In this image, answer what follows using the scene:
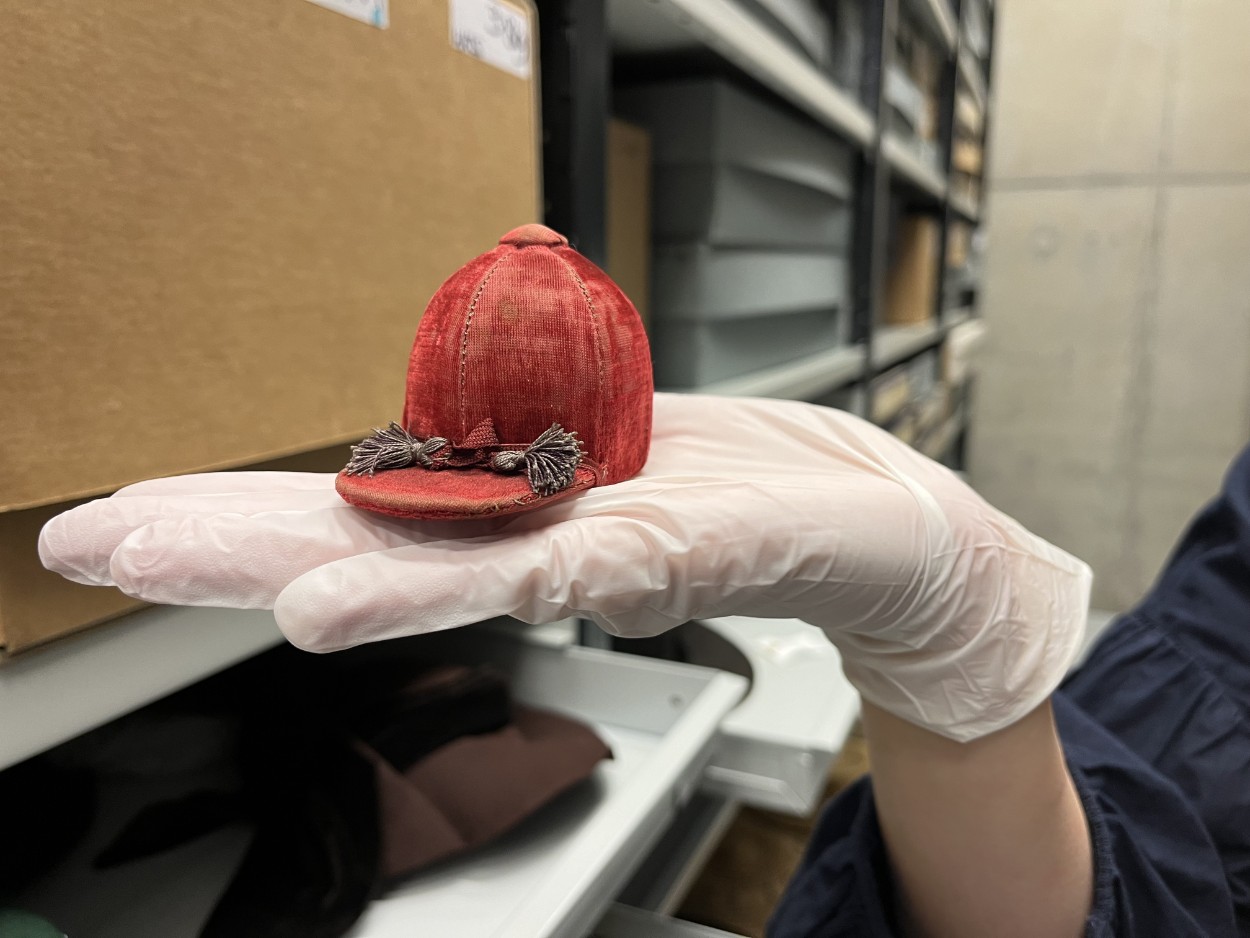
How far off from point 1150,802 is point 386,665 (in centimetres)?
59

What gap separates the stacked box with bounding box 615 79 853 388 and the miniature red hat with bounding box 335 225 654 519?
0.70 metres

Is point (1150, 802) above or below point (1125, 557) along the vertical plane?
above

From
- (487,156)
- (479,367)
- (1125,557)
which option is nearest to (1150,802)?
(479,367)

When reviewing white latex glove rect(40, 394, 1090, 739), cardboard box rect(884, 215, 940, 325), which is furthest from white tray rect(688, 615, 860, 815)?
cardboard box rect(884, 215, 940, 325)

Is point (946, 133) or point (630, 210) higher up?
point (946, 133)

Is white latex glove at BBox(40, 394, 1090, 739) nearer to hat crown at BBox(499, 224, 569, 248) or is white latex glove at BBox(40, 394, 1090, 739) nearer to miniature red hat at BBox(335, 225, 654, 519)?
miniature red hat at BBox(335, 225, 654, 519)

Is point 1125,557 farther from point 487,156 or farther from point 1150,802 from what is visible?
point 487,156

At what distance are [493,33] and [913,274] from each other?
225 centimetres

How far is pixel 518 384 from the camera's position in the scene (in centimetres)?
35

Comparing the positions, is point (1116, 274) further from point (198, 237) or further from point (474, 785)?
point (198, 237)

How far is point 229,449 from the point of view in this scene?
0.38 metres

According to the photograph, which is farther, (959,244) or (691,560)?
(959,244)

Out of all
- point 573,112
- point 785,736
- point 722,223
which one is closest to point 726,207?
point 722,223

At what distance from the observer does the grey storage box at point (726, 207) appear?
3.37ft
